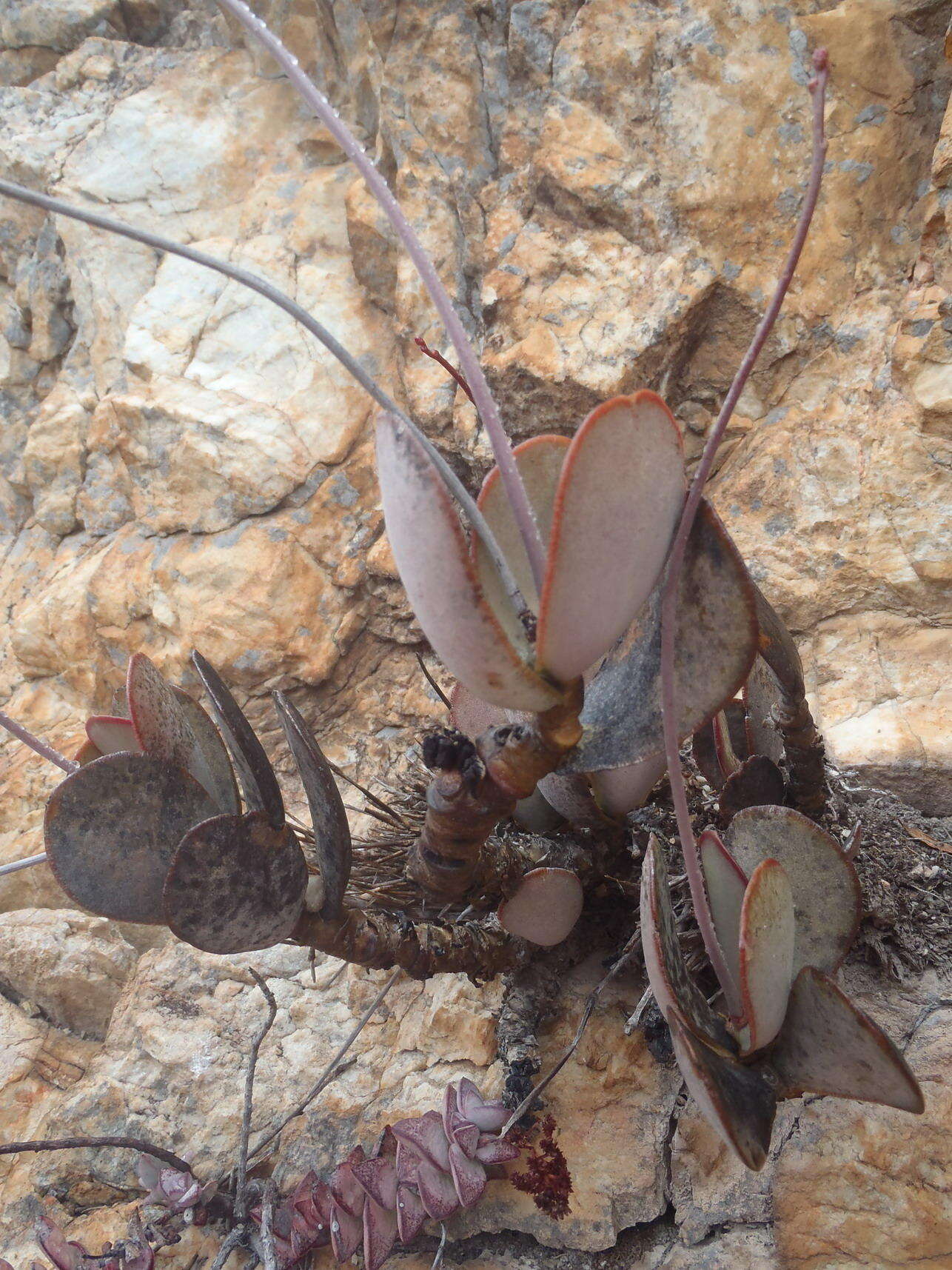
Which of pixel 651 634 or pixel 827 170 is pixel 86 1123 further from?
pixel 827 170

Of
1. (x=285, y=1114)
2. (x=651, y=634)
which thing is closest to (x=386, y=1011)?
(x=285, y=1114)

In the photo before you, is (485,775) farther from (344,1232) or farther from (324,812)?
(344,1232)

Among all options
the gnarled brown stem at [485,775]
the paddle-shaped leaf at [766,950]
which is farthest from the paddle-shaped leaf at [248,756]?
the paddle-shaped leaf at [766,950]

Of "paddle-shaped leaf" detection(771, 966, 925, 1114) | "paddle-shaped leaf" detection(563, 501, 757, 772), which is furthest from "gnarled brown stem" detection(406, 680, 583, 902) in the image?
"paddle-shaped leaf" detection(771, 966, 925, 1114)

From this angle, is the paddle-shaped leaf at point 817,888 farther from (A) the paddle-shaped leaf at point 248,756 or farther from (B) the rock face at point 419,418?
(A) the paddle-shaped leaf at point 248,756

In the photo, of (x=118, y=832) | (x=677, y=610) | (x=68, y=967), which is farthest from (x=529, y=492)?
(x=68, y=967)

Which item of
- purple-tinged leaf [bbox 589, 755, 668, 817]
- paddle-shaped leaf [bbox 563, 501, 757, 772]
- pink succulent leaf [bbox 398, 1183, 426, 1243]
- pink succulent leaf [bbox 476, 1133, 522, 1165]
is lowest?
pink succulent leaf [bbox 398, 1183, 426, 1243]

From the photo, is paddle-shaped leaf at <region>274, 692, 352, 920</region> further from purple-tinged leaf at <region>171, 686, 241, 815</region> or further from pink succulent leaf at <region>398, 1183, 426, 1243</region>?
pink succulent leaf at <region>398, 1183, 426, 1243</region>
